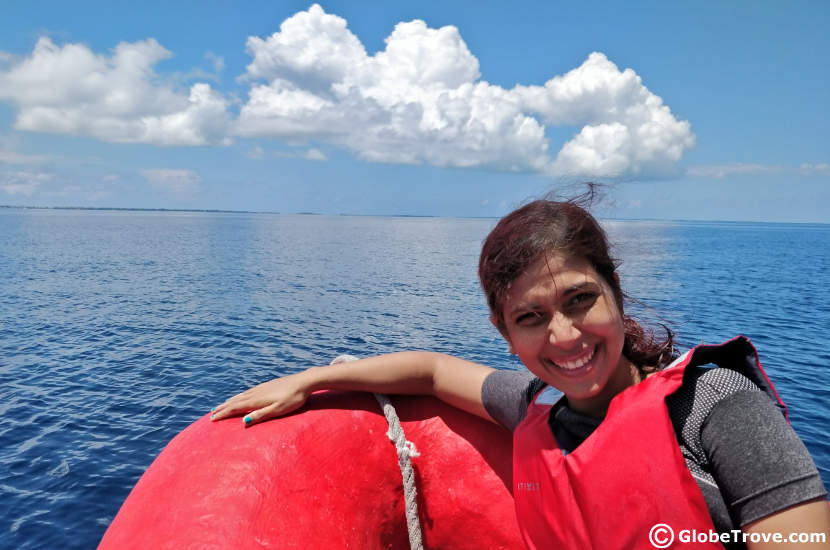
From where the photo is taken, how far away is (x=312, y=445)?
251 centimetres

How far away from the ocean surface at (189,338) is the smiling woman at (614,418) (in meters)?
0.39

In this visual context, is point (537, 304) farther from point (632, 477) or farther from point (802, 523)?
point (802, 523)

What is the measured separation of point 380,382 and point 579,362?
43.5 inches

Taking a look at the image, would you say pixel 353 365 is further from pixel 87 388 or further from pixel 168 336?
pixel 168 336

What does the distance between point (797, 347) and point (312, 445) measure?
53.1 ft

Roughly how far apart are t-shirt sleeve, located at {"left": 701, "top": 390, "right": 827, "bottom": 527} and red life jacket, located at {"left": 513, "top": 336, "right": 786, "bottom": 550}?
0.11 metres

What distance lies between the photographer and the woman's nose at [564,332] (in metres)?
1.85

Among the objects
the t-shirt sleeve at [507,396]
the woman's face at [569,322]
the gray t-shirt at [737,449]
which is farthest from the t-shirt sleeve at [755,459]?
the t-shirt sleeve at [507,396]

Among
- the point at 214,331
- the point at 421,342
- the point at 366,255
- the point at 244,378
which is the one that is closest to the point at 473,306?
the point at 421,342

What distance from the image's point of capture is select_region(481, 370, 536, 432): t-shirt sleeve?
8.14ft

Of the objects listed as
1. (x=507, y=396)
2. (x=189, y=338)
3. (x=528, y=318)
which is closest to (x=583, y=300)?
(x=528, y=318)

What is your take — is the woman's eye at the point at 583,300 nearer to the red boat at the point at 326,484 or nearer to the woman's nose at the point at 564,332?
the woman's nose at the point at 564,332

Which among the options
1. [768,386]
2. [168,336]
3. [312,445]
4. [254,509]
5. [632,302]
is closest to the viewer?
[768,386]

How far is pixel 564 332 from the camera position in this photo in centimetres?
186
